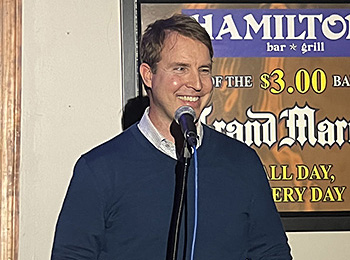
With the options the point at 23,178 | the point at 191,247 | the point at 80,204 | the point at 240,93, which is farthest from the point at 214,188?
the point at 23,178

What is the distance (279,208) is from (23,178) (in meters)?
0.86

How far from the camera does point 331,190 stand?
253cm

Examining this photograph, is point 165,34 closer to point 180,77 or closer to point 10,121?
point 180,77

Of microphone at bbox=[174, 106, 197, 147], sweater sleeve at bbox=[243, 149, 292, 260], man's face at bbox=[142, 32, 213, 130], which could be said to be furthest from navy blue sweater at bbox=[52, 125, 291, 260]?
microphone at bbox=[174, 106, 197, 147]

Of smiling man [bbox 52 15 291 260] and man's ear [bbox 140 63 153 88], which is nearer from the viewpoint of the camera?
smiling man [bbox 52 15 291 260]

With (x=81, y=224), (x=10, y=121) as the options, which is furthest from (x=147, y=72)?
(x=10, y=121)

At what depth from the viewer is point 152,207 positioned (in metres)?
2.02

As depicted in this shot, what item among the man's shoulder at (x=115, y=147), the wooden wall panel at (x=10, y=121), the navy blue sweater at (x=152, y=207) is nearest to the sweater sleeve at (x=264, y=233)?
the navy blue sweater at (x=152, y=207)

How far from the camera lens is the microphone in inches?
63.2

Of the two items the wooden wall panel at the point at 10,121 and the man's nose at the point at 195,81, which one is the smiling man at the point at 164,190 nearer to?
the man's nose at the point at 195,81

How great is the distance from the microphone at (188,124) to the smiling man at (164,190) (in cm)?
25

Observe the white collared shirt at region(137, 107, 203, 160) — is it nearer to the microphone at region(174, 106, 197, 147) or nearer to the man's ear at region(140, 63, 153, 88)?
the man's ear at region(140, 63, 153, 88)

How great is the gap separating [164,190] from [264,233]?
0.99 feet

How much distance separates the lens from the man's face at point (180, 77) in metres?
2.01
